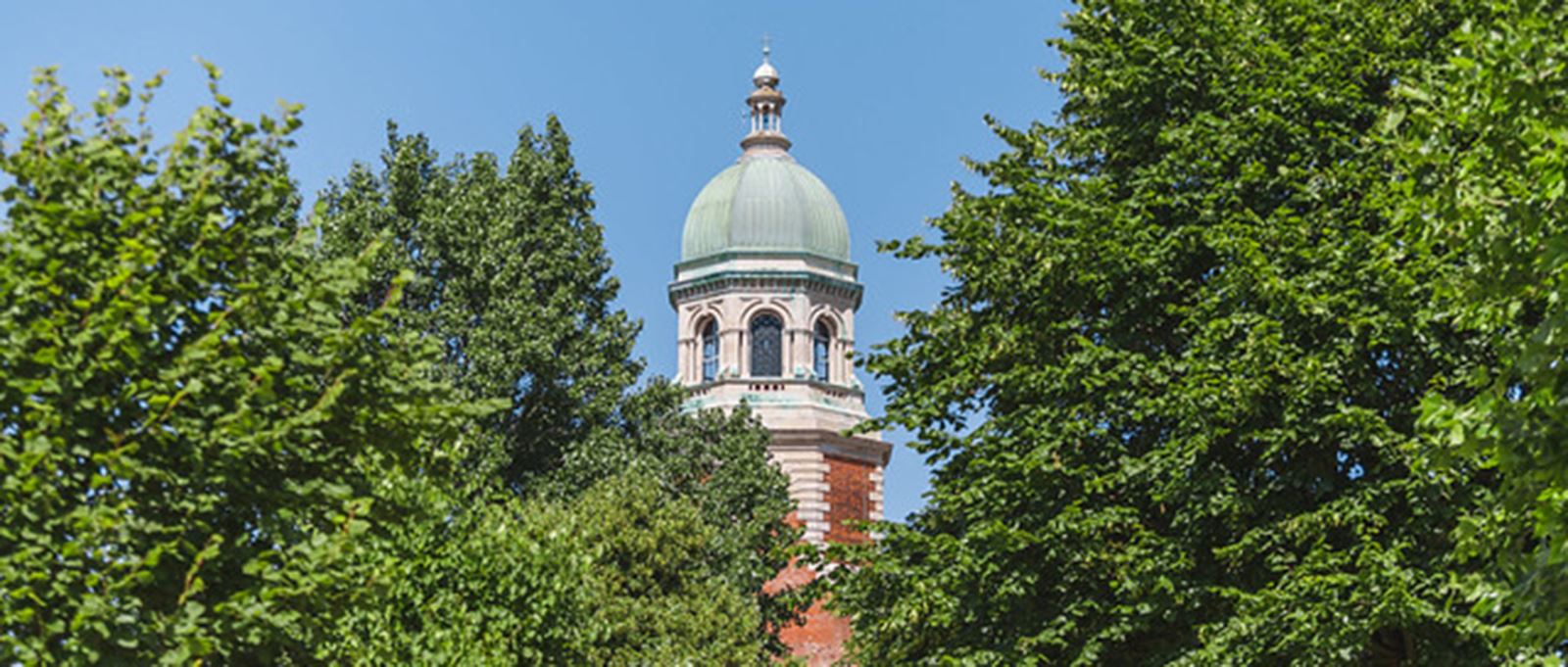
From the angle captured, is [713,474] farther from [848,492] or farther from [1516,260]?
[1516,260]

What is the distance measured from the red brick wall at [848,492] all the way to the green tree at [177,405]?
2689 inches

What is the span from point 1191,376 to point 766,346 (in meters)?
62.7

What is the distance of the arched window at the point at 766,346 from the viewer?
3509 inches

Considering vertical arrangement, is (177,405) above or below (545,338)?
below

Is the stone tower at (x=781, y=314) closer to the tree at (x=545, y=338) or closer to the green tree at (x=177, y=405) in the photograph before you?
the tree at (x=545, y=338)

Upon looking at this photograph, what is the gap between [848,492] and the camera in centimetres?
8631

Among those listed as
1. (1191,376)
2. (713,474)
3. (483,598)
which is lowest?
(483,598)

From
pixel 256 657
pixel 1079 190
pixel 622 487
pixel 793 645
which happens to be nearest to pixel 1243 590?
pixel 1079 190

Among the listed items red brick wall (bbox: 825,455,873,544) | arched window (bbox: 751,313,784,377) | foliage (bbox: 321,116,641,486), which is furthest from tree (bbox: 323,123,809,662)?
arched window (bbox: 751,313,784,377)

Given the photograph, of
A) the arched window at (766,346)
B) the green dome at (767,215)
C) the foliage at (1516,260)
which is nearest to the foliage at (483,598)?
the foliage at (1516,260)

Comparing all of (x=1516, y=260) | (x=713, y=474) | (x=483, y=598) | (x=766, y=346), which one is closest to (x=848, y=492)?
(x=766, y=346)

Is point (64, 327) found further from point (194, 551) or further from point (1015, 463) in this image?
point (1015, 463)

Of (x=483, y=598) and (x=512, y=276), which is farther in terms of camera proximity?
(x=512, y=276)

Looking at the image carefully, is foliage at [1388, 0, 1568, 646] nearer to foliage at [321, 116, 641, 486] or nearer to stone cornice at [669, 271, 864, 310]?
foliage at [321, 116, 641, 486]
